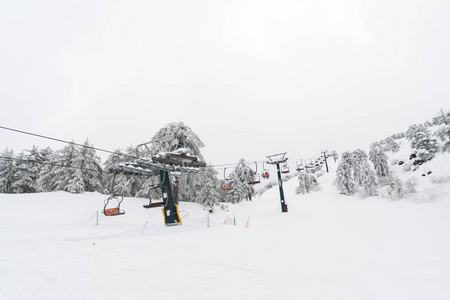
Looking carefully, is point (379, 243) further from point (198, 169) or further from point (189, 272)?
point (198, 169)

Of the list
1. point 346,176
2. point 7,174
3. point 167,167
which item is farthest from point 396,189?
point 7,174

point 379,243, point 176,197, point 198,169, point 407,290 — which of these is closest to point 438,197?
point 379,243

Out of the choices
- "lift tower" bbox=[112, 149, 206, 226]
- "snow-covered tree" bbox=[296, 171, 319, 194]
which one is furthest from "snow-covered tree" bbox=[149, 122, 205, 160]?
"snow-covered tree" bbox=[296, 171, 319, 194]

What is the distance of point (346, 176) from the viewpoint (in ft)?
102

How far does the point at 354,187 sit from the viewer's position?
101 feet

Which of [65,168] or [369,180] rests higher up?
[65,168]

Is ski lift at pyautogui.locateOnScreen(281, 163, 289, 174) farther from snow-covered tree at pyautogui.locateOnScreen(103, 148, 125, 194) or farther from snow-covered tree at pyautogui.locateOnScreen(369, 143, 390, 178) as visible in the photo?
snow-covered tree at pyautogui.locateOnScreen(103, 148, 125, 194)

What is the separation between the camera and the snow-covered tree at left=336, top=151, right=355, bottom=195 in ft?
100

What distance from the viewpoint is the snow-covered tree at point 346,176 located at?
100 ft

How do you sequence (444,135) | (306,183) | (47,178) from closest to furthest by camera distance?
(444,135) → (47,178) → (306,183)

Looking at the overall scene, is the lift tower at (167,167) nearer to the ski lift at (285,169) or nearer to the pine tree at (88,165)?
the ski lift at (285,169)

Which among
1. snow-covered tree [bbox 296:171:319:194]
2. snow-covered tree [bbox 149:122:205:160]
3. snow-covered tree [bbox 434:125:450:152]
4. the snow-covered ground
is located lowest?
the snow-covered ground

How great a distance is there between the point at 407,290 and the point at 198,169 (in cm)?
1362

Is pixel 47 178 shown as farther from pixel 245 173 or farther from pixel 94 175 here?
pixel 245 173
